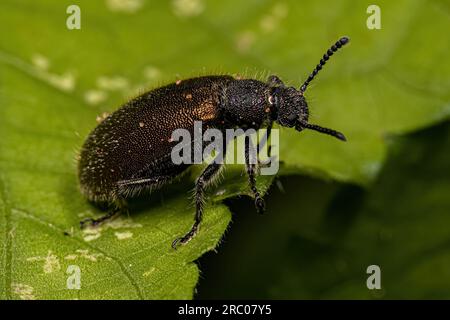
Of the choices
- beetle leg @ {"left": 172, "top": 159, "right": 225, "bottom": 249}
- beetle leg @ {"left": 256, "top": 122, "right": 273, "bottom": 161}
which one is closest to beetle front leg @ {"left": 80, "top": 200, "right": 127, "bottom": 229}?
beetle leg @ {"left": 172, "top": 159, "right": 225, "bottom": 249}

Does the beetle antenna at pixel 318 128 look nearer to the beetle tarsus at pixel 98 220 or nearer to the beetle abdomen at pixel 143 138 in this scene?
the beetle abdomen at pixel 143 138

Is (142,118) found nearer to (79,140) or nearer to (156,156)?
(156,156)

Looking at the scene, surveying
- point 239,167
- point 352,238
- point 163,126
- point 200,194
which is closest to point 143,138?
point 163,126

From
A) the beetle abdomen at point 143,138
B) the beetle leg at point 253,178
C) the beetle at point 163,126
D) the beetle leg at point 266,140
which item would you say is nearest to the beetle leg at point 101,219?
the beetle at point 163,126

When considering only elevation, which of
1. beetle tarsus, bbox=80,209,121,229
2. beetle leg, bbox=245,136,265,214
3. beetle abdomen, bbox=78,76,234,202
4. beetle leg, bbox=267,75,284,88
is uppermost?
beetle leg, bbox=267,75,284,88

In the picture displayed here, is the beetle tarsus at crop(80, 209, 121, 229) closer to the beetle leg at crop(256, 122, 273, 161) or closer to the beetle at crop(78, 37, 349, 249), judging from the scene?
the beetle at crop(78, 37, 349, 249)
